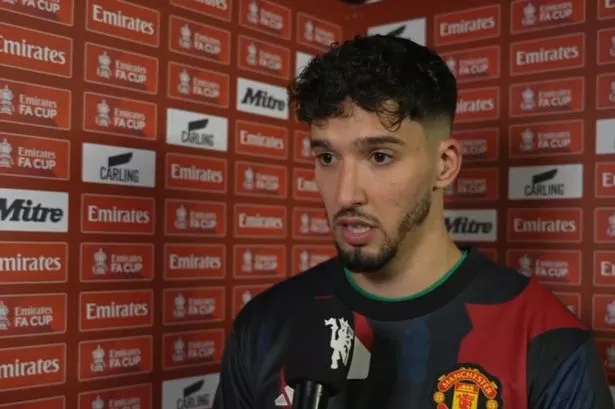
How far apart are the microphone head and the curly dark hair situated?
306mm

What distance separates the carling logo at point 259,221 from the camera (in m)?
1.55

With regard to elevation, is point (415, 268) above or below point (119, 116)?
below

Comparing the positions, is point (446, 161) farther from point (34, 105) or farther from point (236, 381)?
point (34, 105)

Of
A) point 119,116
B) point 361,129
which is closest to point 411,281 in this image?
point 361,129

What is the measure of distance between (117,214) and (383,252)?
0.54 meters

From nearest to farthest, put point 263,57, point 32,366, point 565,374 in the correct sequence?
point 565,374 → point 32,366 → point 263,57

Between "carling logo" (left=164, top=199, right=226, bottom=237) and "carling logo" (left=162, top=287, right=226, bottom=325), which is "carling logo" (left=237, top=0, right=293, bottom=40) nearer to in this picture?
"carling logo" (left=164, top=199, right=226, bottom=237)

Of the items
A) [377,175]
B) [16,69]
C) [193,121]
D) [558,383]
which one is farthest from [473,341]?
[16,69]

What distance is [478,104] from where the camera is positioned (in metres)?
1.62

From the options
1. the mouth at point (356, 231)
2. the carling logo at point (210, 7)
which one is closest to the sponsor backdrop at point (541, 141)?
the carling logo at point (210, 7)

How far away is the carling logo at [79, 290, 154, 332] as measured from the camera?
1266 millimetres

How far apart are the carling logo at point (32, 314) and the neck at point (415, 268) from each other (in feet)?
1.79

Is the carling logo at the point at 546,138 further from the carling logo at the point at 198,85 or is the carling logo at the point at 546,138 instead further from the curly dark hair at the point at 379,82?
the carling logo at the point at 198,85

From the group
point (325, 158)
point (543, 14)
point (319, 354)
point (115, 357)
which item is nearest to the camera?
point (319, 354)
